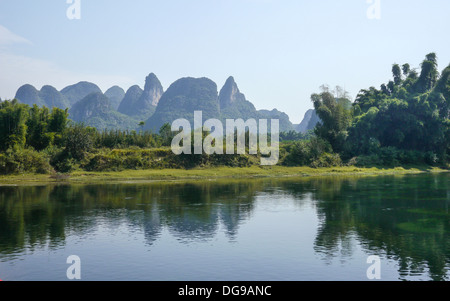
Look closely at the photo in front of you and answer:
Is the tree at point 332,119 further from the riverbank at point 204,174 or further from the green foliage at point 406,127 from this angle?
the riverbank at point 204,174

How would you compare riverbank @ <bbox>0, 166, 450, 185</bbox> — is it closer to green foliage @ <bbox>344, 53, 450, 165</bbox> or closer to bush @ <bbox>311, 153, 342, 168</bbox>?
bush @ <bbox>311, 153, 342, 168</bbox>

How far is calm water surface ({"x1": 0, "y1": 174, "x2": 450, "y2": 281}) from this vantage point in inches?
591

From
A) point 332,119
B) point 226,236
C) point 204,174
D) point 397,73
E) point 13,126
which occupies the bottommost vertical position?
point 226,236

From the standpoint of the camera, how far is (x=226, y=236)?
67.6 feet

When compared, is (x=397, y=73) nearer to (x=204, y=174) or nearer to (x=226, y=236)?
(x=204, y=174)

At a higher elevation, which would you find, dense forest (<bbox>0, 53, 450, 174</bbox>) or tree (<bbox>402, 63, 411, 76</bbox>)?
tree (<bbox>402, 63, 411, 76</bbox>)

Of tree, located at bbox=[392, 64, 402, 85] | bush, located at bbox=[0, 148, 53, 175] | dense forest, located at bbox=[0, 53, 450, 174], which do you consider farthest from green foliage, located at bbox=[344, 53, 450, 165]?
bush, located at bbox=[0, 148, 53, 175]

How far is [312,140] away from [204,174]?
23176 millimetres

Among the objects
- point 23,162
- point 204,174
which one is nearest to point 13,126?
point 23,162

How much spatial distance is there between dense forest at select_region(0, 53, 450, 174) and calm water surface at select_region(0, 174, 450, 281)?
74.0 feet

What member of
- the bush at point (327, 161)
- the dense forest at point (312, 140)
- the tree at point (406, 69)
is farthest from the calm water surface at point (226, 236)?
the tree at point (406, 69)

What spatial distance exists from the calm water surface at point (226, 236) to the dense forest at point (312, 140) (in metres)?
22.6

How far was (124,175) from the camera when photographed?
5459cm
